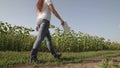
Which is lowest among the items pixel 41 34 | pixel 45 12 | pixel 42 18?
pixel 41 34

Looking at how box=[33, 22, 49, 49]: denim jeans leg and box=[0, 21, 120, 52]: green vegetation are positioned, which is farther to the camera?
box=[0, 21, 120, 52]: green vegetation


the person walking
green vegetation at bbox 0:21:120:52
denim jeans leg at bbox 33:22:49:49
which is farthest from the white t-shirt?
green vegetation at bbox 0:21:120:52

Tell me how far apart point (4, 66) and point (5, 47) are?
6.61 meters

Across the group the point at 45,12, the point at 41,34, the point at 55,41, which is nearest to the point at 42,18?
the point at 45,12

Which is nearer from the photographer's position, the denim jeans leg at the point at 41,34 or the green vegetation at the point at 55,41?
the denim jeans leg at the point at 41,34

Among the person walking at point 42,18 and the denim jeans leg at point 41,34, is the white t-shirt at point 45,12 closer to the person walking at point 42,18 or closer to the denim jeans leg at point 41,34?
the person walking at point 42,18

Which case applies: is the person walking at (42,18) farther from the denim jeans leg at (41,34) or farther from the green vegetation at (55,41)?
the green vegetation at (55,41)

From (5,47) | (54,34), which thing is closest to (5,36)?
(5,47)

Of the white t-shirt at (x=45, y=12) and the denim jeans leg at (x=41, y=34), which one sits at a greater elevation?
the white t-shirt at (x=45, y=12)

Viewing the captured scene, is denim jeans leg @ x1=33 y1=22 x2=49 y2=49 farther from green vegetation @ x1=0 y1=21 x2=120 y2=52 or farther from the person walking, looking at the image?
green vegetation @ x1=0 y1=21 x2=120 y2=52

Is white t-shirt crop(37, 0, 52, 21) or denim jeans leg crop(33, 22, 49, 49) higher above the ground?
white t-shirt crop(37, 0, 52, 21)

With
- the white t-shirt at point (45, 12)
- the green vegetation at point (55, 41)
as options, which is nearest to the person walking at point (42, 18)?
the white t-shirt at point (45, 12)

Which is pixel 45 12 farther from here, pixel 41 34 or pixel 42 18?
pixel 41 34

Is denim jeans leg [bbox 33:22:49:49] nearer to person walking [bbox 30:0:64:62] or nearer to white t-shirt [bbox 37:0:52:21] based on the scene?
person walking [bbox 30:0:64:62]
